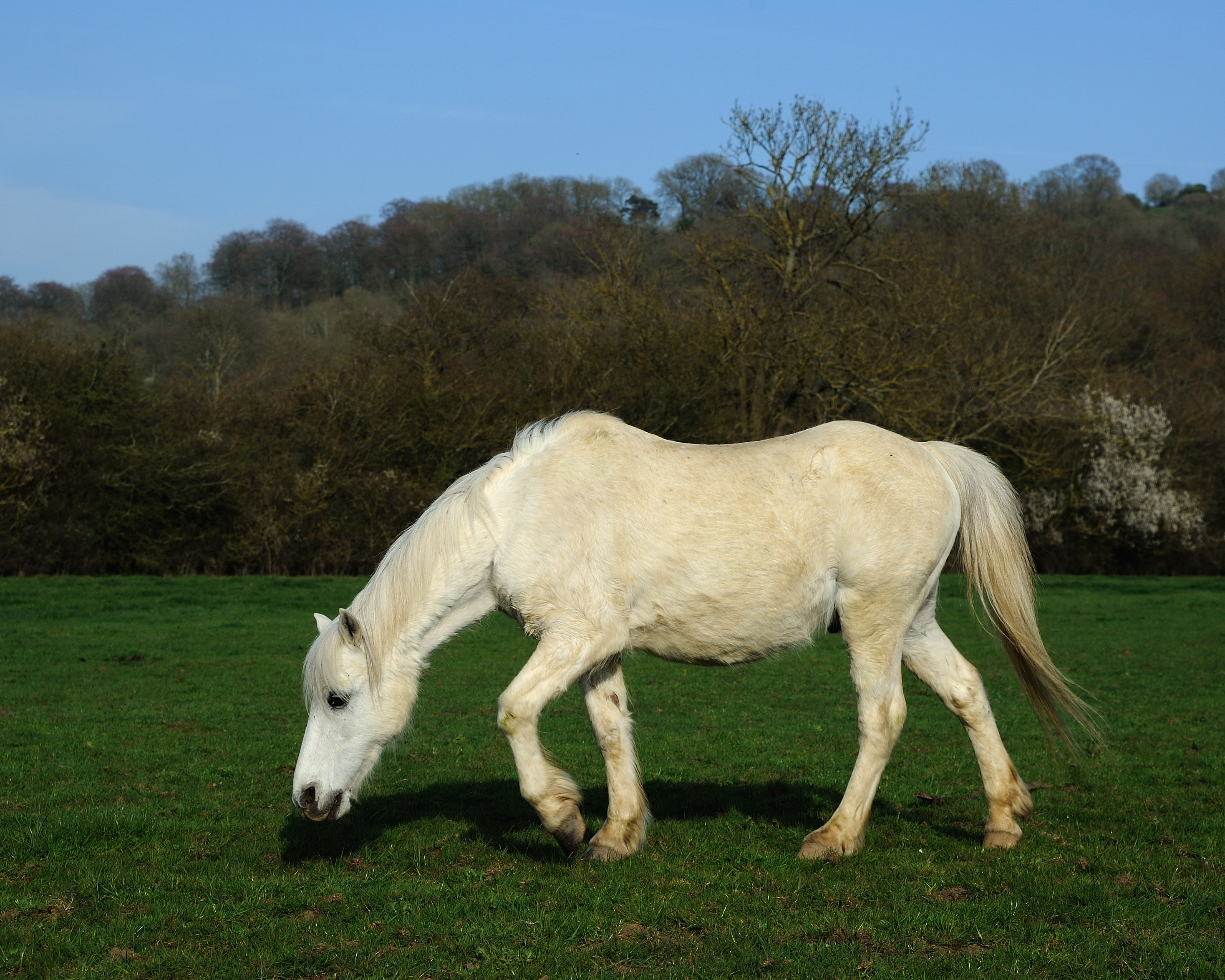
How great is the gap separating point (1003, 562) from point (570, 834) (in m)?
2.96

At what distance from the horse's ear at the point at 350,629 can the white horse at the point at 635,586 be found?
1cm

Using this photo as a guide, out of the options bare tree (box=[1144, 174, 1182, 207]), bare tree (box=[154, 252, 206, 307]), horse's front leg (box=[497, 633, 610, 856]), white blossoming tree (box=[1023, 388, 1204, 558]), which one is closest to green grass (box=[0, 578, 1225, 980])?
horse's front leg (box=[497, 633, 610, 856])

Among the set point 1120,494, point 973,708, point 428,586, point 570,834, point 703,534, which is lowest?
point 570,834

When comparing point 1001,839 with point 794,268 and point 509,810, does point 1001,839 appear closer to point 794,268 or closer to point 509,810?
point 509,810

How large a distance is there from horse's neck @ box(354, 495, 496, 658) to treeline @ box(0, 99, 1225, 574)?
70.2ft

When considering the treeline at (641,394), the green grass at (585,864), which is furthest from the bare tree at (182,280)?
the green grass at (585,864)

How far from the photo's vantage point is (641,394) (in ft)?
89.1

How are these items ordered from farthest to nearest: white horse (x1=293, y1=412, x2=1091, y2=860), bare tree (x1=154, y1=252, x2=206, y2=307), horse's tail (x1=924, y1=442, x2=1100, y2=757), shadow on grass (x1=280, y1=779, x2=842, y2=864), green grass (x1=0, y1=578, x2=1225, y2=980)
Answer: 1. bare tree (x1=154, y1=252, x2=206, y2=307)
2. horse's tail (x1=924, y1=442, x2=1100, y2=757)
3. shadow on grass (x1=280, y1=779, x2=842, y2=864)
4. white horse (x1=293, y1=412, x2=1091, y2=860)
5. green grass (x1=0, y1=578, x2=1225, y2=980)

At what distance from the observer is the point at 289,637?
1642cm

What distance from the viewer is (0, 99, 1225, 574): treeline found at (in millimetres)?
25266

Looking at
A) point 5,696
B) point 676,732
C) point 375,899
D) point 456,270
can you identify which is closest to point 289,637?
point 5,696

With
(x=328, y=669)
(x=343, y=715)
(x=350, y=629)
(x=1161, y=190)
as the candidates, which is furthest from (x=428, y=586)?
(x=1161, y=190)

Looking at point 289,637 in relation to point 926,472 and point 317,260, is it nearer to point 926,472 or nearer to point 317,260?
point 926,472

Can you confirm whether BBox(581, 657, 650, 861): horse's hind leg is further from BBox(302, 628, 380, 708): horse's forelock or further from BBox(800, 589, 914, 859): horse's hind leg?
BBox(302, 628, 380, 708): horse's forelock
